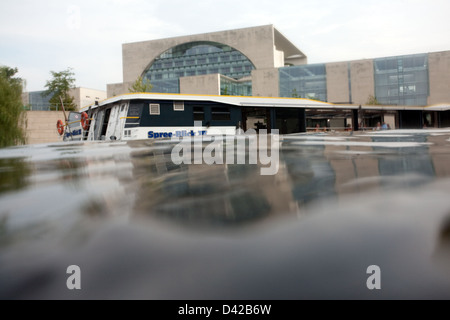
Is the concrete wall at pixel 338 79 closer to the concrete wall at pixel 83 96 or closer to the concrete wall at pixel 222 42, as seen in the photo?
the concrete wall at pixel 222 42

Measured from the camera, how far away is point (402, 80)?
51625 mm

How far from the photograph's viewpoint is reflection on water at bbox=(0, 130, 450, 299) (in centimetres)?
112

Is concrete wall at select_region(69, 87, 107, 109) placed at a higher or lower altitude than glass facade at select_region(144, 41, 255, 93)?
lower

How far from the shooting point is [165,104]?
16.2 metres

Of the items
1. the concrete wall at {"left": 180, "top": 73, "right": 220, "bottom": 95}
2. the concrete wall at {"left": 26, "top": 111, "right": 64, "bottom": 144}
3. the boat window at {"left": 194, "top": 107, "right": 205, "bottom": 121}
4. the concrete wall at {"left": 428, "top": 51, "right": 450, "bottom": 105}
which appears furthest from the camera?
the concrete wall at {"left": 180, "top": 73, "right": 220, "bottom": 95}

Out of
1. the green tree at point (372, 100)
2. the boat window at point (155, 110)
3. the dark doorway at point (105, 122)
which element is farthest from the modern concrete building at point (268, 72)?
the boat window at point (155, 110)

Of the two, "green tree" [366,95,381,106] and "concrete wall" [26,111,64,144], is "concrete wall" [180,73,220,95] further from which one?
"concrete wall" [26,111,64,144]

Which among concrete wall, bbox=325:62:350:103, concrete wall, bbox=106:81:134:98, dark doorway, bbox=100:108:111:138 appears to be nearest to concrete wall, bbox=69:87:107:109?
concrete wall, bbox=106:81:134:98

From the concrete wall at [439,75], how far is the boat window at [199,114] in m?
46.7

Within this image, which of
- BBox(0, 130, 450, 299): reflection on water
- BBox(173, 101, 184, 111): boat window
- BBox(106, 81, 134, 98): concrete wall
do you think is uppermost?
BBox(106, 81, 134, 98): concrete wall

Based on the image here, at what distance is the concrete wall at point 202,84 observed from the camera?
5484 centimetres

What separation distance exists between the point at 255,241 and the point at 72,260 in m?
0.73

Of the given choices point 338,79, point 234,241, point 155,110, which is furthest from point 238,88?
point 234,241

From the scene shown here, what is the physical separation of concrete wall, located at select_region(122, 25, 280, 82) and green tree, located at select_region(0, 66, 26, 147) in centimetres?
4993
